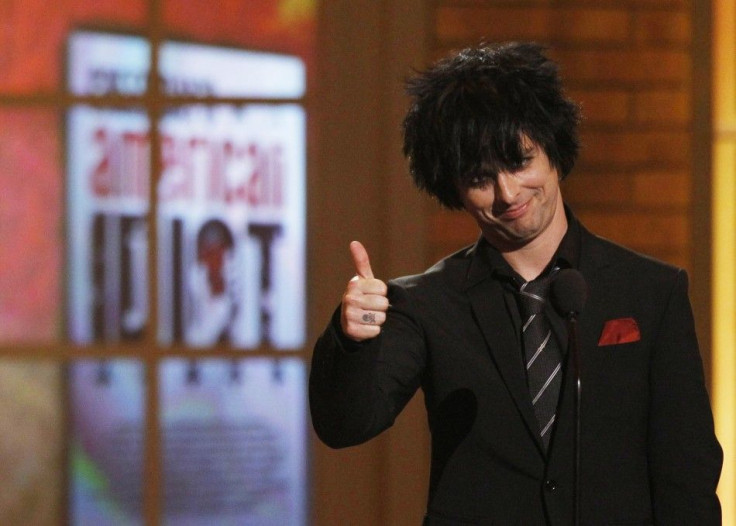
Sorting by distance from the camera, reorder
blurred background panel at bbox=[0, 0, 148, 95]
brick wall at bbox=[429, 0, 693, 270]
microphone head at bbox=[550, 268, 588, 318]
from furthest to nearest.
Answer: blurred background panel at bbox=[0, 0, 148, 95]
brick wall at bbox=[429, 0, 693, 270]
microphone head at bbox=[550, 268, 588, 318]

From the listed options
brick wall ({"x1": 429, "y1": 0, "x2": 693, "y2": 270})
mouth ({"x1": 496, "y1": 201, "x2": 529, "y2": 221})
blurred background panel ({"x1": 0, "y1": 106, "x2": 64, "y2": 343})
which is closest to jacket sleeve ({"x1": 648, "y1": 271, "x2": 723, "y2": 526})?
mouth ({"x1": 496, "y1": 201, "x2": 529, "y2": 221})

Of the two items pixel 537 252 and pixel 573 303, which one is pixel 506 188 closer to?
pixel 537 252

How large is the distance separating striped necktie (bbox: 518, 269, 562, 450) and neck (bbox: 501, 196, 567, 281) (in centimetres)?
2

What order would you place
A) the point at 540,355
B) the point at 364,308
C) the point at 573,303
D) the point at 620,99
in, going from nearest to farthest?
the point at 573,303
the point at 364,308
the point at 540,355
the point at 620,99

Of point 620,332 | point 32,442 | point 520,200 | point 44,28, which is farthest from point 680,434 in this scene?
point 44,28

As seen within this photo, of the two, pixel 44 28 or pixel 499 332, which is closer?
pixel 499 332

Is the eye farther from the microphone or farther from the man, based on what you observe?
the microphone

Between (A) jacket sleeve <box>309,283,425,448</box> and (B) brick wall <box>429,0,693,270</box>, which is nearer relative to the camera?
(A) jacket sleeve <box>309,283,425,448</box>

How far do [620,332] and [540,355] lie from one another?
12 centimetres

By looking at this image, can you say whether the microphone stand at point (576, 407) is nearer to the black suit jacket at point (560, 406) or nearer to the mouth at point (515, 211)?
the black suit jacket at point (560, 406)

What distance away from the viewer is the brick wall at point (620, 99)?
313cm

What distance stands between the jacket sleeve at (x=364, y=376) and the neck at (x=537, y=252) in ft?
0.59

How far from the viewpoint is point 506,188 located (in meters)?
1.65

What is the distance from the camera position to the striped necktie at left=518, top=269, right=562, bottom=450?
1664 millimetres
